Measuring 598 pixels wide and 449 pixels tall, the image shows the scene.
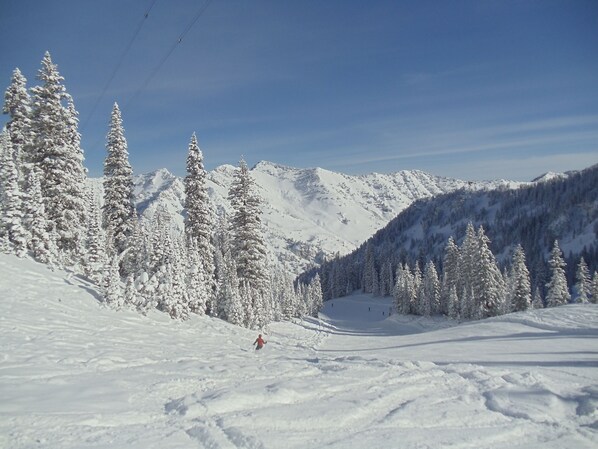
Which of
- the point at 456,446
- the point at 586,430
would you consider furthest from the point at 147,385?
the point at 586,430

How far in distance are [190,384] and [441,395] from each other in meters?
6.00

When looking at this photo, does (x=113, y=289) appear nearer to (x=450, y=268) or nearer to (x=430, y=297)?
(x=450, y=268)

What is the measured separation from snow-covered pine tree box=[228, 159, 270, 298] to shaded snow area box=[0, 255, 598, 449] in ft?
61.6

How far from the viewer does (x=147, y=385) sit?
901 cm

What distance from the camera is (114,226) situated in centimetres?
3231

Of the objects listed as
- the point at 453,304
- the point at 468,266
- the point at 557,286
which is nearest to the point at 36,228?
the point at 468,266

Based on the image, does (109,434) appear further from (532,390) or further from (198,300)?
(198,300)

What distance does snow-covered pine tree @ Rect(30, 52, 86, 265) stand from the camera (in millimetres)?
27172

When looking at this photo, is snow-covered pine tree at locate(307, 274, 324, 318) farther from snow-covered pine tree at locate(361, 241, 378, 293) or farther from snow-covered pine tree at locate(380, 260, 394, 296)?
snow-covered pine tree at locate(361, 241, 378, 293)

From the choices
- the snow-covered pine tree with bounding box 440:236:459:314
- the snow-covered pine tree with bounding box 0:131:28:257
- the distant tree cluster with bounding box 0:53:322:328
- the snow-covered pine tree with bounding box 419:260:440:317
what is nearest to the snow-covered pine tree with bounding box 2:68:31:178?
the distant tree cluster with bounding box 0:53:322:328

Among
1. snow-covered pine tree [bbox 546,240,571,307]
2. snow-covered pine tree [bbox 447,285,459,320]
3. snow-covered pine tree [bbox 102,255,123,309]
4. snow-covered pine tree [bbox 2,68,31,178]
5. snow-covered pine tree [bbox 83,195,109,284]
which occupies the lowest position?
snow-covered pine tree [bbox 447,285,459,320]

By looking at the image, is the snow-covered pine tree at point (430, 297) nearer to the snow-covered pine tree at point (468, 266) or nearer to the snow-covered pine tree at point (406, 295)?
the snow-covered pine tree at point (406, 295)

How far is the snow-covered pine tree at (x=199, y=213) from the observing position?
110 feet

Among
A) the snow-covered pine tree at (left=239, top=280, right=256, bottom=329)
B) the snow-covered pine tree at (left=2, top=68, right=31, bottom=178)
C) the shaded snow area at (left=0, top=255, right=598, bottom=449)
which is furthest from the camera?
the snow-covered pine tree at (left=239, top=280, right=256, bottom=329)
